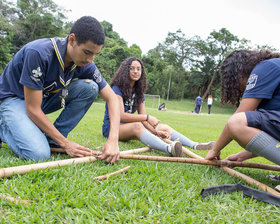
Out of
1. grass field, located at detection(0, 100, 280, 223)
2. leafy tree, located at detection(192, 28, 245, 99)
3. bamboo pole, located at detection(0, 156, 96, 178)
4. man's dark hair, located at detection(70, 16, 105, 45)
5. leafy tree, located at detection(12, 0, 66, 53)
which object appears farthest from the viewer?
leafy tree, located at detection(192, 28, 245, 99)

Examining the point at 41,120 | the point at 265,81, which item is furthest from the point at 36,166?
the point at 265,81

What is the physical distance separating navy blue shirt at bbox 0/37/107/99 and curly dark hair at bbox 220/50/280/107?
5.31 feet

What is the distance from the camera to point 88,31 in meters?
2.22

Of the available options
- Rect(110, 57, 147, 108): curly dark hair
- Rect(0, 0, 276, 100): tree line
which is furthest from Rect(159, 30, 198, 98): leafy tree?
Rect(110, 57, 147, 108): curly dark hair

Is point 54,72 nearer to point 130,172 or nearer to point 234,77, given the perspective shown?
point 130,172

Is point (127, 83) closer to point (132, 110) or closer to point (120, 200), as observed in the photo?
point (132, 110)

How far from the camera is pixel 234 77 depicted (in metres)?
2.39

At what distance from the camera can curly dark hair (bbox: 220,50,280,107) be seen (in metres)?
2.27

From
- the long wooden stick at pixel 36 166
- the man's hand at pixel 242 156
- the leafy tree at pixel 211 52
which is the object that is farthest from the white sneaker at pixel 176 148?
the leafy tree at pixel 211 52

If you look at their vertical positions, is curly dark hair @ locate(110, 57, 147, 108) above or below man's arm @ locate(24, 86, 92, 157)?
above

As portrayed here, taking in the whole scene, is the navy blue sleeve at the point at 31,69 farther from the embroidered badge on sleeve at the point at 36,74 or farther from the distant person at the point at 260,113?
the distant person at the point at 260,113

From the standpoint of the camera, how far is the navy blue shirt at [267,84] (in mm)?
2013

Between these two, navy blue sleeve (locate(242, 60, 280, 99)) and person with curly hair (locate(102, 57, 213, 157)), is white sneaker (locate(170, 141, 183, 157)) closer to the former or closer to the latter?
person with curly hair (locate(102, 57, 213, 157))

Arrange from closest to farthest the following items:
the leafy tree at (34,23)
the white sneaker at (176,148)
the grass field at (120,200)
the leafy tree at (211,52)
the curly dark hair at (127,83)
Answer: the grass field at (120,200) < the white sneaker at (176,148) < the curly dark hair at (127,83) < the leafy tree at (34,23) < the leafy tree at (211,52)
